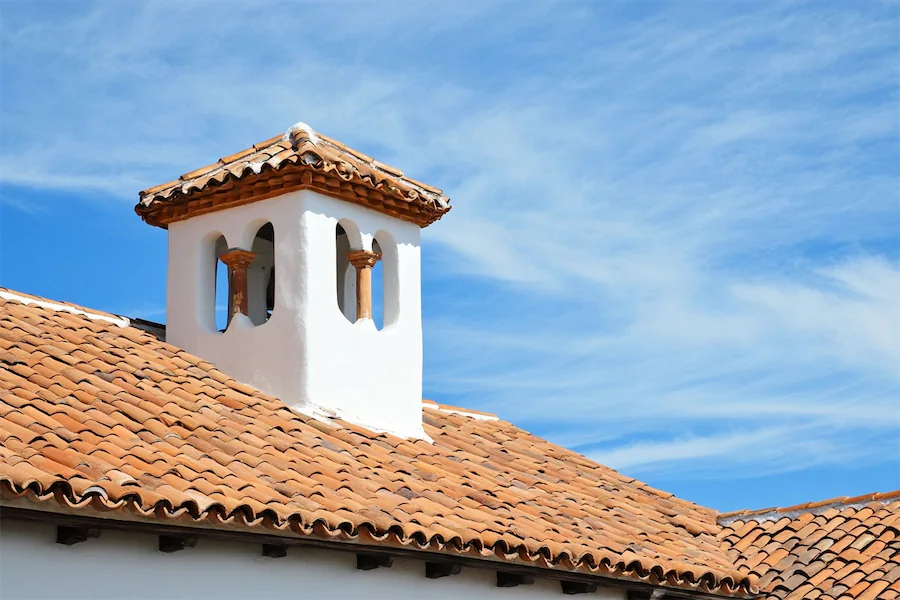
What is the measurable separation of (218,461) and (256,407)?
187 cm

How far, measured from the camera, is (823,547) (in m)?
11.1

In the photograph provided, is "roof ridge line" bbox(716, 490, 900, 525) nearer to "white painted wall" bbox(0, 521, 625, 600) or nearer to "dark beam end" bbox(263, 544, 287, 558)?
"white painted wall" bbox(0, 521, 625, 600)

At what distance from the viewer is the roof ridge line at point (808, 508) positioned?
1161cm

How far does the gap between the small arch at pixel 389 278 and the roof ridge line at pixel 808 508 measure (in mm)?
3988

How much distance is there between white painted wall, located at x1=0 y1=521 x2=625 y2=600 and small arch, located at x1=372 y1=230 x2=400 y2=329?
11.8ft

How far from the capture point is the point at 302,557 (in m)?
7.68

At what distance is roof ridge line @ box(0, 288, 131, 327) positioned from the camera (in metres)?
10.7

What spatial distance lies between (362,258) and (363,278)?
0.62 ft

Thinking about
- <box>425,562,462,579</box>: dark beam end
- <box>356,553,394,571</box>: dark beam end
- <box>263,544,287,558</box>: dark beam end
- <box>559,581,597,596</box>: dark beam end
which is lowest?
<box>559,581,597,596</box>: dark beam end

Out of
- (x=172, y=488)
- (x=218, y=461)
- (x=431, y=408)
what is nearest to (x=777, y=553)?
(x=431, y=408)

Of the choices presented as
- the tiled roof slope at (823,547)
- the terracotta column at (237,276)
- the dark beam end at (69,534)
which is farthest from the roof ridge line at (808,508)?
the dark beam end at (69,534)

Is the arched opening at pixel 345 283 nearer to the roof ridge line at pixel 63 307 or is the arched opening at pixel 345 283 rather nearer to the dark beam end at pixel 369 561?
the roof ridge line at pixel 63 307

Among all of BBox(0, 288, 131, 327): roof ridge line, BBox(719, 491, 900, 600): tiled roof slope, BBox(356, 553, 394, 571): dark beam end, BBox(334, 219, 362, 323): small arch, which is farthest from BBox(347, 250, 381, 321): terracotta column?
BBox(719, 491, 900, 600): tiled roof slope

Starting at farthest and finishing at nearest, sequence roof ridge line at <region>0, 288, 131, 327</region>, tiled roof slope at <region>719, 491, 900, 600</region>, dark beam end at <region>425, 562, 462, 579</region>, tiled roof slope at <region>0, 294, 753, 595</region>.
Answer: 1. roof ridge line at <region>0, 288, 131, 327</region>
2. tiled roof slope at <region>719, 491, 900, 600</region>
3. dark beam end at <region>425, 562, 462, 579</region>
4. tiled roof slope at <region>0, 294, 753, 595</region>
